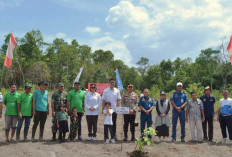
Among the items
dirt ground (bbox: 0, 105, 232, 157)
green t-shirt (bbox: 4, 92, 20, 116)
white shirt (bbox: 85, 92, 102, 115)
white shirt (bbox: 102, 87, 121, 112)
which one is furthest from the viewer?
white shirt (bbox: 102, 87, 121, 112)

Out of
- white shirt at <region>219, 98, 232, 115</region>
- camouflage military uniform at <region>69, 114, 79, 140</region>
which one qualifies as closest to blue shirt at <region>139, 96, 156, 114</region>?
camouflage military uniform at <region>69, 114, 79, 140</region>

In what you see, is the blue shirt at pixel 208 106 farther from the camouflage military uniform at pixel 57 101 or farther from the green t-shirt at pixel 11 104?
the green t-shirt at pixel 11 104

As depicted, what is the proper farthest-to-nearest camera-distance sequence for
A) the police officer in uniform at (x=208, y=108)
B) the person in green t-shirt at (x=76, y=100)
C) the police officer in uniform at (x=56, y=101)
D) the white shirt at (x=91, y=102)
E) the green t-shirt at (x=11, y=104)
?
the police officer in uniform at (x=208, y=108) → the white shirt at (x=91, y=102) → the person in green t-shirt at (x=76, y=100) → the police officer in uniform at (x=56, y=101) → the green t-shirt at (x=11, y=104)

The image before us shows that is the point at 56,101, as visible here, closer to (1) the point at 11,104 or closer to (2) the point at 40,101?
(2) the point at 40,101

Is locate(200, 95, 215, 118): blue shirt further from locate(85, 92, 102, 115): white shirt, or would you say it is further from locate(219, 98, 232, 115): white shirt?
locate(85, 92, 102, 115): white shirt

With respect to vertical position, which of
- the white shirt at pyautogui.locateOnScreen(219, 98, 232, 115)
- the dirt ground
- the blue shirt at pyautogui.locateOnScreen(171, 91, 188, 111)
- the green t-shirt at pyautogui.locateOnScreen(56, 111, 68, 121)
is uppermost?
the blue shirt at pyautogui.locateOnScreen(171, 91, 188, 111)

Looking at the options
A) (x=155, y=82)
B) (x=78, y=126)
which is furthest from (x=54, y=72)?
(x=78, y=126)

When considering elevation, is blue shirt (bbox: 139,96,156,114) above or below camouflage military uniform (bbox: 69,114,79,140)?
above

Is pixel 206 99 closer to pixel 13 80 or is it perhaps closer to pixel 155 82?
pixel 155 82

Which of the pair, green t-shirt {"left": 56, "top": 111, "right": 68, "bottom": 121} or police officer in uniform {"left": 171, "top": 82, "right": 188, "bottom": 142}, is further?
police officer in uniform {"left": 171, "top": 82, "right": 188, "bottom": 142}

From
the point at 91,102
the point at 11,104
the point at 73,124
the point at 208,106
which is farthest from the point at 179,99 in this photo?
the point at 11,104

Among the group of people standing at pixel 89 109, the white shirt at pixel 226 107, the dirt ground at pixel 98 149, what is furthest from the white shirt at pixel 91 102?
the white shirt at pixel 226 107

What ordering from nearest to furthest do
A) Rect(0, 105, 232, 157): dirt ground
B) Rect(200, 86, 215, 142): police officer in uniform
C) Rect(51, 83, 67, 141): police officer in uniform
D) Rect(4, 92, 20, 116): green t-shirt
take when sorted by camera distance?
1. Rect(0, 105, 232, 157): dirt ground
2. Rect(4, 92, 20, 116): green t-shirt
3. Rect(51, 83, 67, 141): police officer in uniform
4. Rect(200, 86, 215, 142): police officer in uniform

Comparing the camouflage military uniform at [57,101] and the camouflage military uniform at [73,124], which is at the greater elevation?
the camouflage military uniform at [57,101]
